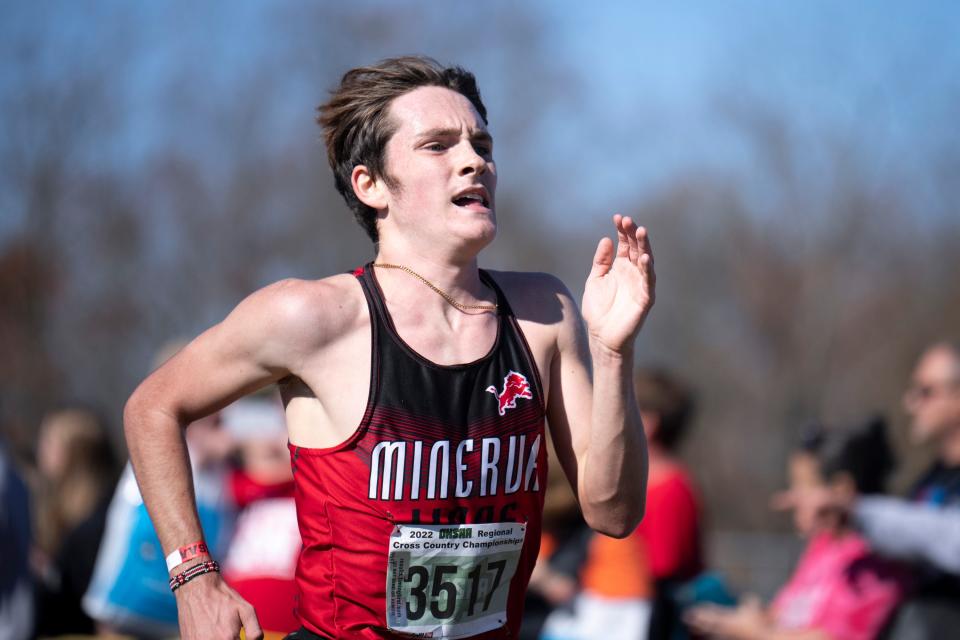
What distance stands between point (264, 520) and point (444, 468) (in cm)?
250

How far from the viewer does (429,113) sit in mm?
3115

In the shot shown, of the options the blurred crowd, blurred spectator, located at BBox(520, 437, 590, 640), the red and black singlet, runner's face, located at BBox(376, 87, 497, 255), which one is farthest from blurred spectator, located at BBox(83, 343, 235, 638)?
runner's face, located at BBox(376, 87, 497, 255)

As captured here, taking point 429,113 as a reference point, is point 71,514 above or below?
below

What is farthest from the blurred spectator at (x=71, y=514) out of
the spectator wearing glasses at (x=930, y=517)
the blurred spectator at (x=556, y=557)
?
the spectator wearing glasses at (x=930, y=517)

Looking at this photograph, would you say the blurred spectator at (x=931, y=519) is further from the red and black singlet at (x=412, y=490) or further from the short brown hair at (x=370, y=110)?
the short brown hair at (x=370, y=110)

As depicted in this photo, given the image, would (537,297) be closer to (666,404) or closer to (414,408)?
(414,408)

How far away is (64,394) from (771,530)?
1330 cm

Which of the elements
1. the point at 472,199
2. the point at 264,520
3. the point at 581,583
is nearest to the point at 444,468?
the point at 472,199

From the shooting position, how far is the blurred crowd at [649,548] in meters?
4.62

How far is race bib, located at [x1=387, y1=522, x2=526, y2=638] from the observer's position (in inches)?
113

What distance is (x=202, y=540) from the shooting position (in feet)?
9.41

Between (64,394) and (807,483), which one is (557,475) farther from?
(64,394)

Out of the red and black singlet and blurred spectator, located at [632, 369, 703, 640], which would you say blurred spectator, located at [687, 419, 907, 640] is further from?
the red and black singlet

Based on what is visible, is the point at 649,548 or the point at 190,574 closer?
the point at 190,574
